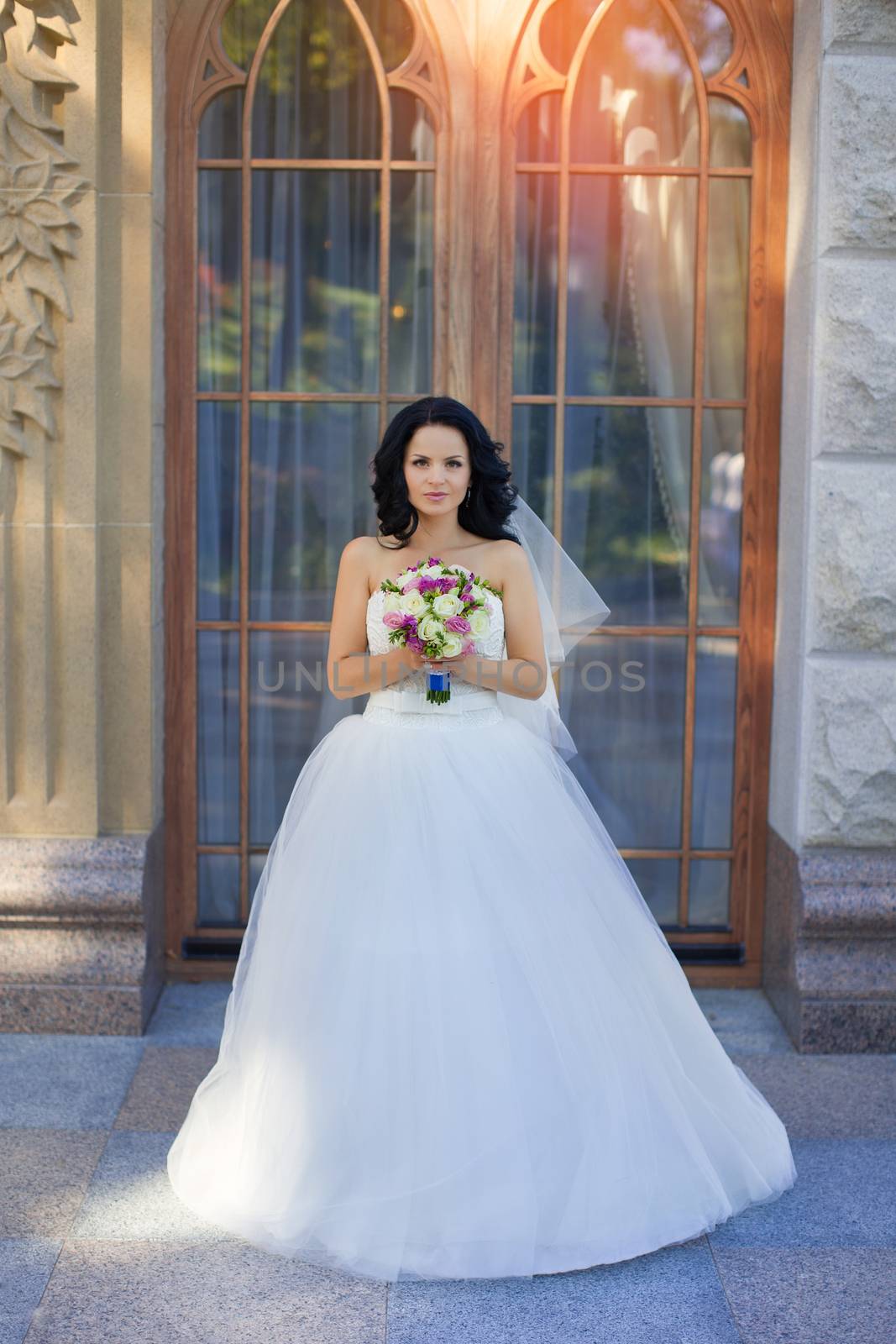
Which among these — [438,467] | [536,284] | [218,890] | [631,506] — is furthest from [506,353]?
[218,890]

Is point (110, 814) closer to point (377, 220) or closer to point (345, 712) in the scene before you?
point (345, 712)

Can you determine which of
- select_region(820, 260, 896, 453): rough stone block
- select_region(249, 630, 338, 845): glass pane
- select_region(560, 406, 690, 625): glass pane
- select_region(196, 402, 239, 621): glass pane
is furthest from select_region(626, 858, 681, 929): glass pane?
select_region(196, 402, 239, 621): glass pane

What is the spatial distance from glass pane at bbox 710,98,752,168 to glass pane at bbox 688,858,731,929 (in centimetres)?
239

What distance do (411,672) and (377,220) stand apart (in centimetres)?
188

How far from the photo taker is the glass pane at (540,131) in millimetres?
4629

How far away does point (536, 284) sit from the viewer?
4.71 m

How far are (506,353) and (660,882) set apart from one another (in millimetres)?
1918

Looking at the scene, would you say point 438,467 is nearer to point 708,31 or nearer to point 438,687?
point 438,687

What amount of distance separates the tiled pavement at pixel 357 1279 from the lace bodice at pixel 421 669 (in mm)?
1319

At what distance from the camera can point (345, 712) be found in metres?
4.83

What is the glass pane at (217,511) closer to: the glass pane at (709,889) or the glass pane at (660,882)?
the glass pane at (660,882)

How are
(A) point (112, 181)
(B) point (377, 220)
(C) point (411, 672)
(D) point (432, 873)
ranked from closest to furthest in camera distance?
(D) point (432, 873)
(C) point (411, 672)
(A) point (112, 181)
(B) point (377, 220)

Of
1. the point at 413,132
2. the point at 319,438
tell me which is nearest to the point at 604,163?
the point at 413,132

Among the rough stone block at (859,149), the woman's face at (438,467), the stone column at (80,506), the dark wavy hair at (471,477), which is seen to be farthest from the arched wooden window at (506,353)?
the woman's face at (438,467)
